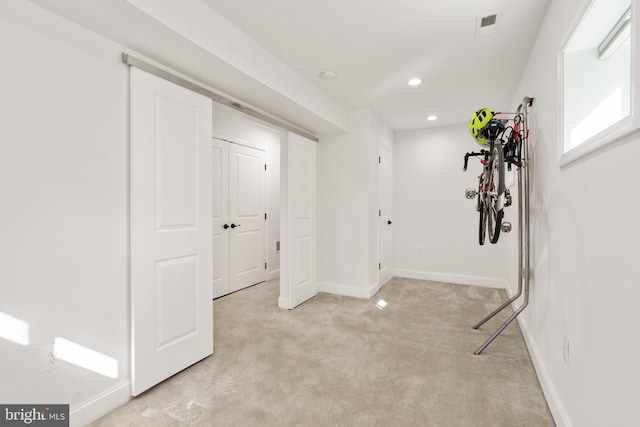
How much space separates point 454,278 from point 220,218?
369 cm

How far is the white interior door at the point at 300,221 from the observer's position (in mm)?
3545

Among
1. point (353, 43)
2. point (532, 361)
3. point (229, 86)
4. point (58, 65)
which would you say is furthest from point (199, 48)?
point (532, 361)

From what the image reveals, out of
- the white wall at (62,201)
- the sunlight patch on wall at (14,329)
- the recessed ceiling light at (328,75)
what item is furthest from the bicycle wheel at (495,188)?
the sunlight patch on wall at (14,329)

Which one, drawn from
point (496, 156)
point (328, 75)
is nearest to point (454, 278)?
point (496, 156)

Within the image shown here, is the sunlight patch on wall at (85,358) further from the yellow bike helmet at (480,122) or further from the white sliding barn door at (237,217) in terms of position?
the yellow bike helmet at (480,122)

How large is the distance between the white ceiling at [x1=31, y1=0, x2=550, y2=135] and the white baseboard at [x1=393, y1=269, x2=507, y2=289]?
2.65 metres

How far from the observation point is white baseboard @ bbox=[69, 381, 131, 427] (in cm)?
161

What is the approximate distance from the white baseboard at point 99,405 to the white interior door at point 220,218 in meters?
2.15

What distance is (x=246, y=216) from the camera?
179 inches

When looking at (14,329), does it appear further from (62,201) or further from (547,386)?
(547,386)

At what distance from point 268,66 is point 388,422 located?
2.65 metres

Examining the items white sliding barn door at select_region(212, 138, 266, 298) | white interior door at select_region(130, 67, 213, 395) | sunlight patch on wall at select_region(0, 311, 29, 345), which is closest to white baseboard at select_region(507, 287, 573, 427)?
white interior door at select_region(130, 67, 213, 395)

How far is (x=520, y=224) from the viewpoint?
2375mm

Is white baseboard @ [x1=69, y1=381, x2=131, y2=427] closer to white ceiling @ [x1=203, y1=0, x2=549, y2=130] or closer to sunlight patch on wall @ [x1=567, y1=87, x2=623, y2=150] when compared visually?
white ceiling @ [x1=203, y1=0, x2=549, y2=130]
